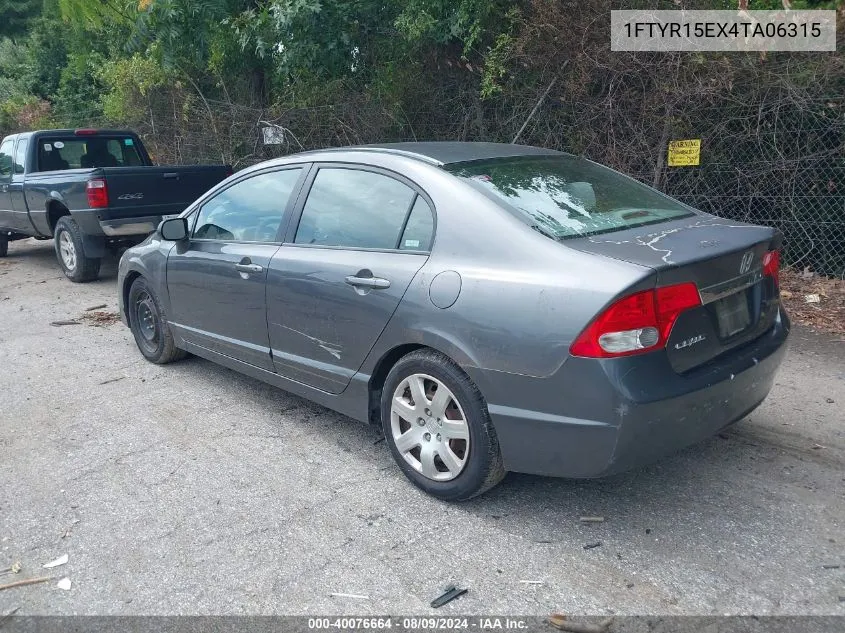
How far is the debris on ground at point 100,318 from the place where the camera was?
24.7 ft

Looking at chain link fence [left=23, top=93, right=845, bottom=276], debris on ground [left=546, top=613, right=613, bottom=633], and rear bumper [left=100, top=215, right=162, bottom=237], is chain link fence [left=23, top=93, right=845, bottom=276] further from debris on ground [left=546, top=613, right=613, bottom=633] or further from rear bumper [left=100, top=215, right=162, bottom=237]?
debris on ground [left=546, top=613, right=613, bottom=633]

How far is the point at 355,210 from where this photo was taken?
4148 millimetres

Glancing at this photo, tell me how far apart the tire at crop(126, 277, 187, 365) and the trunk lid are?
3.61 metres

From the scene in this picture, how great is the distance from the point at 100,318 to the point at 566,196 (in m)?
5.64

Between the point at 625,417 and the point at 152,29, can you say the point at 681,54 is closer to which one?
the point at 625,417

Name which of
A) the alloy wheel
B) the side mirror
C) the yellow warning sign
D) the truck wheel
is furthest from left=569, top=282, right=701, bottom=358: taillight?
the truck wheel

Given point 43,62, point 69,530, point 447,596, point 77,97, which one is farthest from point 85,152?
point 43,62

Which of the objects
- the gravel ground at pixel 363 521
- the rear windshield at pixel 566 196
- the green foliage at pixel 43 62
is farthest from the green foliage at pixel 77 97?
the rear windshield at pixel 566 196

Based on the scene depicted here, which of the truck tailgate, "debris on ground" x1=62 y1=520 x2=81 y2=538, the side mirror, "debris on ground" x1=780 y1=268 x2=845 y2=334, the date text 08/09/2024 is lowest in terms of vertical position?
the date text 08/09/2024

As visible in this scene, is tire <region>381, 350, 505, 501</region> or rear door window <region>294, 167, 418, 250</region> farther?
rear door window <region>294, 167, 418, 250</region>

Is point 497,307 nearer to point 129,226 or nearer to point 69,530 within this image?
point 69,530

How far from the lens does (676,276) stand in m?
3.07

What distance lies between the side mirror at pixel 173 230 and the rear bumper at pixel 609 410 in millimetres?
2780

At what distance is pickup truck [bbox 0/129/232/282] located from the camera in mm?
8844
